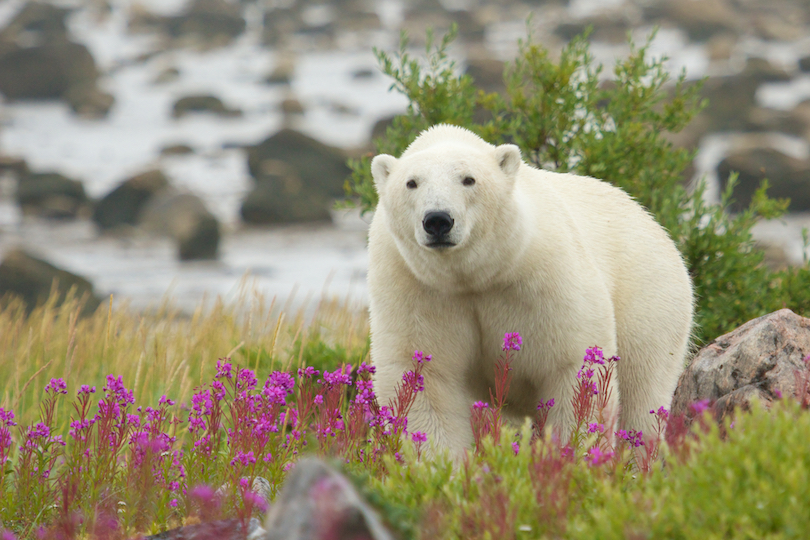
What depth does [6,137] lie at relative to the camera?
2744cm

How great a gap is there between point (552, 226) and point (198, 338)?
3789mm

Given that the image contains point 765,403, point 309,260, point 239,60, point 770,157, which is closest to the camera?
point 765,403

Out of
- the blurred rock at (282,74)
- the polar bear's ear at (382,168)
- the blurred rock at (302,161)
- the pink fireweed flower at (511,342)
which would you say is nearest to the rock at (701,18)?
the blurred rock at (282,74)

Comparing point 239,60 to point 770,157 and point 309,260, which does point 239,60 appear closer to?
point 309,260

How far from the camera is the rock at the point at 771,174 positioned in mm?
20625

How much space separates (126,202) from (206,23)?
20688 mm

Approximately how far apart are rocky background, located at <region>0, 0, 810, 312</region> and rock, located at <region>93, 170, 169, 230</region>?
5 cm

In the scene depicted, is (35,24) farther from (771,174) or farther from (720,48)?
(771,174)

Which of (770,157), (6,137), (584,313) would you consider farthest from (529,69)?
(6,137)

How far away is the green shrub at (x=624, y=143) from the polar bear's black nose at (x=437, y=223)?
242 cm

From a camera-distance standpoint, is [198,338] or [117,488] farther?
[198,338]

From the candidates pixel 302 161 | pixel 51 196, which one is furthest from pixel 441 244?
pixel 51 196

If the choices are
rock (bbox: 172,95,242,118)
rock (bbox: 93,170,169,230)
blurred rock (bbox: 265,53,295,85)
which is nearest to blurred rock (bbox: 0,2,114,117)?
rock (bbox: 172,95,242,118)

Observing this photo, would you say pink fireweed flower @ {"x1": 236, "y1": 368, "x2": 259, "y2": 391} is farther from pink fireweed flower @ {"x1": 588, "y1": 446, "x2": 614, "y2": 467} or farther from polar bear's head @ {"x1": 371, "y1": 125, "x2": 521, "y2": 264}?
pink fireweed flower @ {"x1": 588, "y1": 446, "x2": 614, "y2": 467}
